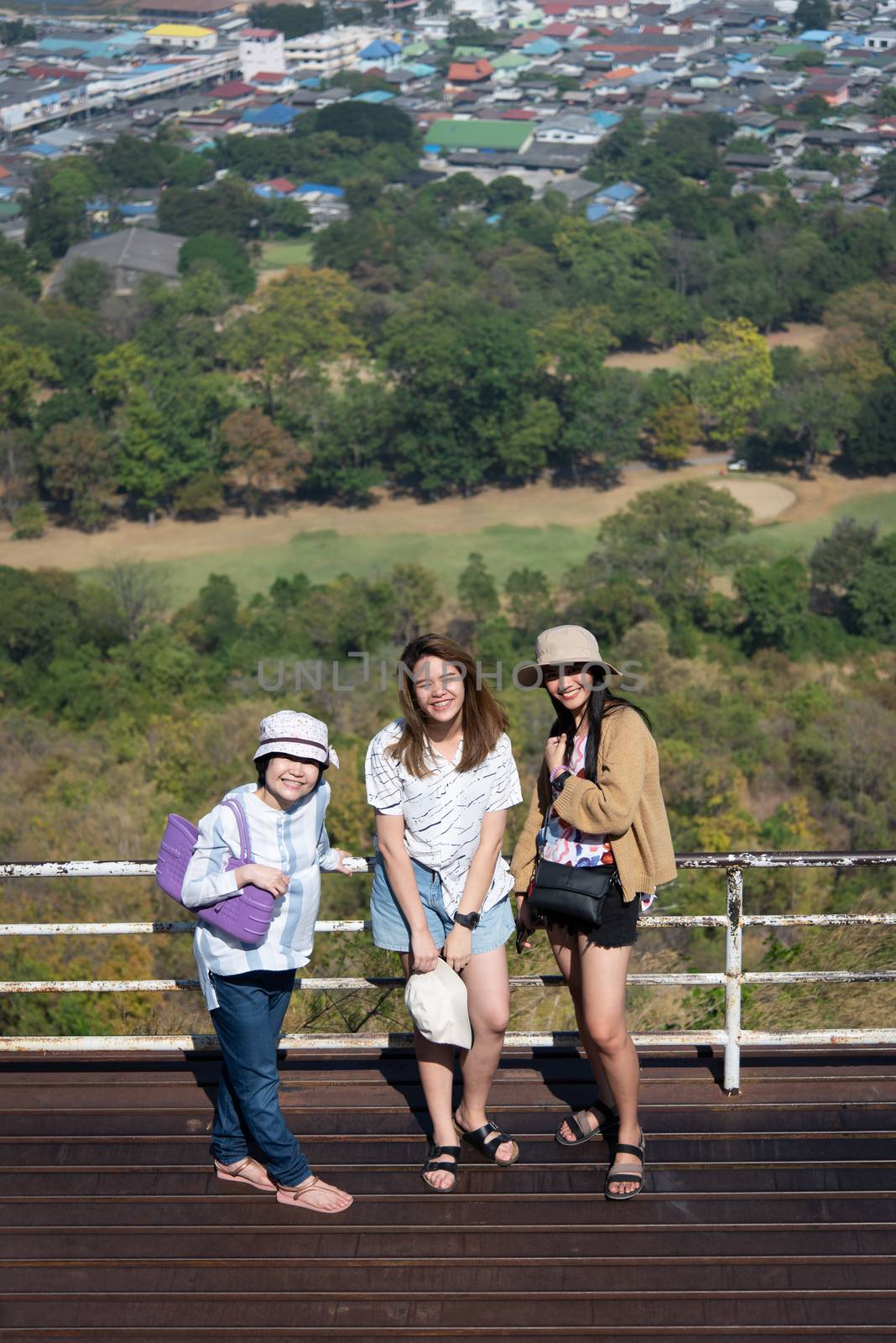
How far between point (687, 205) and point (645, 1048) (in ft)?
170

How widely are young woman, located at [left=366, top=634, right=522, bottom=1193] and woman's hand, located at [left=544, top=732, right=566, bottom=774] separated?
0.33 ft

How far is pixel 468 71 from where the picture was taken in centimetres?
7906

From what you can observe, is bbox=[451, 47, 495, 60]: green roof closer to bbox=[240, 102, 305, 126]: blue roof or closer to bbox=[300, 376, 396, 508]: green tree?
bbox=[240, 102, 305, 126]: blue roof

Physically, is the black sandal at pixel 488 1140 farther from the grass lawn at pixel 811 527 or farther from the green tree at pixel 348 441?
the green tree at pixel 348 441

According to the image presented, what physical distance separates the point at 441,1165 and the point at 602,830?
0.89 m

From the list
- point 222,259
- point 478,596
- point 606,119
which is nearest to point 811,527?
point 478,596

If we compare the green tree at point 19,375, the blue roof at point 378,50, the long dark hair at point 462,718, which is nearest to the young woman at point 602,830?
the long dark hair at point 462,718

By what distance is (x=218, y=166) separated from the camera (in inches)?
2517

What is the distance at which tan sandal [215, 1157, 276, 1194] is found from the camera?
3.56m

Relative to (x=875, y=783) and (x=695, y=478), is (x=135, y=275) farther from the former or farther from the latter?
(x=875, y=783)

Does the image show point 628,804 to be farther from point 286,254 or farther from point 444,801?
point 286,254

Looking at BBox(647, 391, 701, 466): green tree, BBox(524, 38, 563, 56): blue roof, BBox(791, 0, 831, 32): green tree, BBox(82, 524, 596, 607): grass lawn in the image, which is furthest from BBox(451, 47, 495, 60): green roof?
BBox(82, 524, 596, 607): grass lawn

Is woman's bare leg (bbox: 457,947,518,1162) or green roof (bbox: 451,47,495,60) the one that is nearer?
woman's bare leg (bbox: 457,947,518,1162)

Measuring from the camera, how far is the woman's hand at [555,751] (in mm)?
3545
